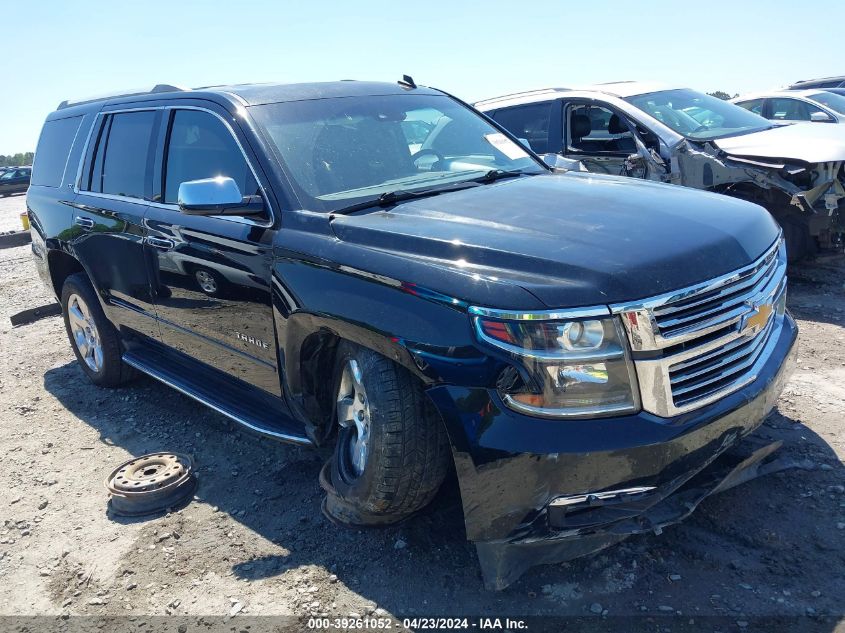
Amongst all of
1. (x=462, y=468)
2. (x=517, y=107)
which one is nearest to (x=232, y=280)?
(x=462, y=468)

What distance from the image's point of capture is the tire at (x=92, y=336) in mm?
5116

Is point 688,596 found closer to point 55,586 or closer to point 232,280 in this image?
point 232,280

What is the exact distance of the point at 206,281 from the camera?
3664mm

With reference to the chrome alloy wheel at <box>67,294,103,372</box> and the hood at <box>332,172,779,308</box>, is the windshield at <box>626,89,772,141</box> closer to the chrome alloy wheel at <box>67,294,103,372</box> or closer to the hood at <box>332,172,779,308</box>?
the hood at <box>332,172,779,308</box>

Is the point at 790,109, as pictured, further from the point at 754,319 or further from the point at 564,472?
the point at 564,472

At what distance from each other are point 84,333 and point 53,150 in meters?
1.44

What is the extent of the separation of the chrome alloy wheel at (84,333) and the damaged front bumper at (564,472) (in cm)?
372

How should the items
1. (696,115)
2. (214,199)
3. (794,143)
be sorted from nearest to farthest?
(214,199)
(794,143)
(696,115)

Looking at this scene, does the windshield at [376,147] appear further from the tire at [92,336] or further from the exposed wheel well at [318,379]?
the tire at [92,336]

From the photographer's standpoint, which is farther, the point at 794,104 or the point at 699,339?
the point at 794,104

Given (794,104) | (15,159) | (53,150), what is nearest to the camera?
(53,150)

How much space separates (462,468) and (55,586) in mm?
2043

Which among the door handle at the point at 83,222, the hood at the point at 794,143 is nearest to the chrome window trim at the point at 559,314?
the door handle at the point at 83,222

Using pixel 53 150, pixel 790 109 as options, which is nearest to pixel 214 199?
pixel 53 150
